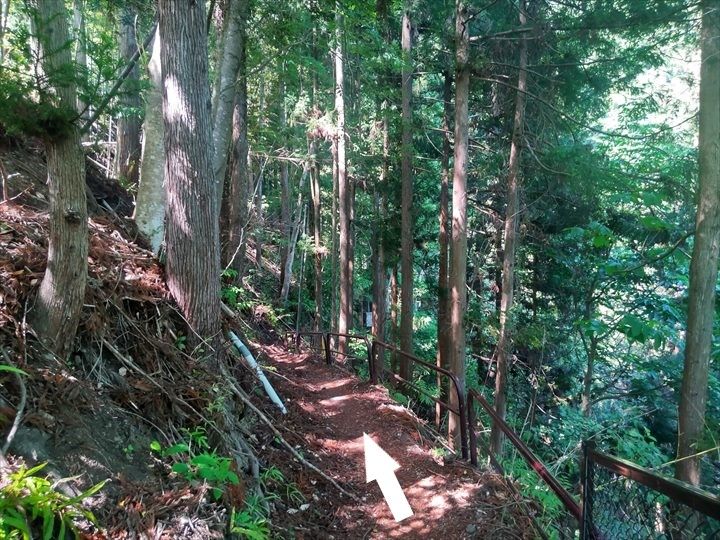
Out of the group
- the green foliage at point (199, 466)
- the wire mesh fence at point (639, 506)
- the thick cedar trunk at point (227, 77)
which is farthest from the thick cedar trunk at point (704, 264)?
the thick cedar trunk at point (227, 77)

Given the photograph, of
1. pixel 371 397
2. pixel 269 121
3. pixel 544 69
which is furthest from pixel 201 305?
pixel 269 121

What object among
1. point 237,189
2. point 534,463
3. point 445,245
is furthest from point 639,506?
point 445,245

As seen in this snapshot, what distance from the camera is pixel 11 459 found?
217 centimetres

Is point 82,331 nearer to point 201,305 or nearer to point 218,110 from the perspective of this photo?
point 201,305

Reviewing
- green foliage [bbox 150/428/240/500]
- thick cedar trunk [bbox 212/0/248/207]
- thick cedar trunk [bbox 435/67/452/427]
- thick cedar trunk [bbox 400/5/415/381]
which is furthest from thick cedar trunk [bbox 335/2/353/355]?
green foliage [bbox 150/428/240/500]

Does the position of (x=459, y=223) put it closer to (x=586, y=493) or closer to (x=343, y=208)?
(x=343, y=208)

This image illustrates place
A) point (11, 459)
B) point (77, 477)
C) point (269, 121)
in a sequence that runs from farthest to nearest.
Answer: point (269, 121) < point (77, 477) < point (11, 459)

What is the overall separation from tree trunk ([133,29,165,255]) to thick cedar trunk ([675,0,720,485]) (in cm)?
703

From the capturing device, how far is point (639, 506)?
272 cm

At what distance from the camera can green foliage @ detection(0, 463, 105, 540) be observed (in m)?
1.88

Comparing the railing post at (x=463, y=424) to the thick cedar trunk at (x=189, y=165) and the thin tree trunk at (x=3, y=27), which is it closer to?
the thick cedar trunk at (x=189, y=165)

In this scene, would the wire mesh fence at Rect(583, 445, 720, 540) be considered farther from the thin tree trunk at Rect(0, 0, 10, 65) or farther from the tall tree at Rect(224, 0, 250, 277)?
the tall tree at Rect(224, 0, 250, 277)

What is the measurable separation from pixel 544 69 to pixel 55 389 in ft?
36.4

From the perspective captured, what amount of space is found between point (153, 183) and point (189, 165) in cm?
140
